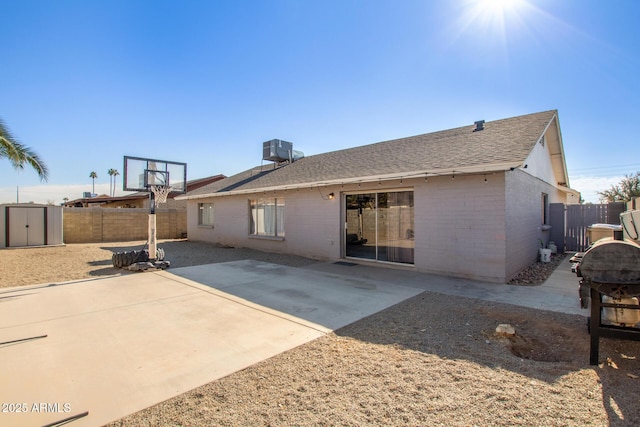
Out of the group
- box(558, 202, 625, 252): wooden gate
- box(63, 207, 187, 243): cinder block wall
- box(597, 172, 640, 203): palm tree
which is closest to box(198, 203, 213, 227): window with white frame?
box(63, 207, 187, 243): cinder block wall

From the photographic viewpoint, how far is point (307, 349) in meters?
3.63

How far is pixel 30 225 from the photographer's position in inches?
602

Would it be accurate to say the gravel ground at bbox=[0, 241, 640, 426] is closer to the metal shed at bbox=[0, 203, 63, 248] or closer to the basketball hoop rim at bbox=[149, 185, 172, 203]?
the basketball hoop rim at bbox=[149, 185, 172, 203]

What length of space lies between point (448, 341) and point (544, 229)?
9.66m

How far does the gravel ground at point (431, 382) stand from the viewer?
2.38 m

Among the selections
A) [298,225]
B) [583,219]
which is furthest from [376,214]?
[583,219]

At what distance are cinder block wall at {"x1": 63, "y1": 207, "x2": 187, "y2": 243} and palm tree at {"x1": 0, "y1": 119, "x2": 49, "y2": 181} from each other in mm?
8314

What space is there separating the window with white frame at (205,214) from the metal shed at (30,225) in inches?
274

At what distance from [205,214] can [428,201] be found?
13.4m

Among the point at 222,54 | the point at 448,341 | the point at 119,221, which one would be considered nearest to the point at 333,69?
the point at 222,54

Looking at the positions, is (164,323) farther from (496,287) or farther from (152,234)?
(496,287)

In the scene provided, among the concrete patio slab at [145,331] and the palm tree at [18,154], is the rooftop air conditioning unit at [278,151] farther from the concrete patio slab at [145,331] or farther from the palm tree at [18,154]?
the concrete patio slab at [145,331]

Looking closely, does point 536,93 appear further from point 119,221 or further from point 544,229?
point 119,221

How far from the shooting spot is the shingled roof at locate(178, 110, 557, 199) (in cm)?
718
